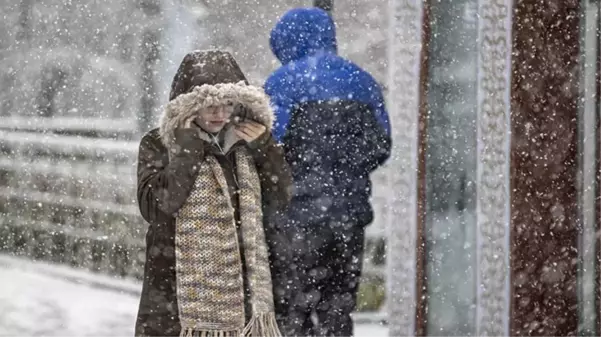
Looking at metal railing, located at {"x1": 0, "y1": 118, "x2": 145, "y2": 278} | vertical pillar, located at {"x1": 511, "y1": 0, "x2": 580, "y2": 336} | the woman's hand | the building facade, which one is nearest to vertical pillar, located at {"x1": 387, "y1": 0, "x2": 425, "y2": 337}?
the building facade

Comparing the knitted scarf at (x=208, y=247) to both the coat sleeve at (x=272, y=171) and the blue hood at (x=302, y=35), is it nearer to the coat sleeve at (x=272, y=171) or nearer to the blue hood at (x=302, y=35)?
the coat sleeve at (x=272, y=171)

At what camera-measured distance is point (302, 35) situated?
352 cm

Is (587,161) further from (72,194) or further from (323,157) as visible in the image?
(72,194)

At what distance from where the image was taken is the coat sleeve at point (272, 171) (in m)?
3.03

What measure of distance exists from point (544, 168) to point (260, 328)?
137 centimetres

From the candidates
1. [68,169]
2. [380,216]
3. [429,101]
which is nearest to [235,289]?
[429,101]

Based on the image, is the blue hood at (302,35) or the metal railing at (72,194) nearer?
the blue hood at (302,35)

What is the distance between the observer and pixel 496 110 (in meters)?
3.55

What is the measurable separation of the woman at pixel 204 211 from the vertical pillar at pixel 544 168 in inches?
42.9

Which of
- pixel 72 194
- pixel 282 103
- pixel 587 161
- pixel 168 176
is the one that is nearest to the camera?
pixel 168 176

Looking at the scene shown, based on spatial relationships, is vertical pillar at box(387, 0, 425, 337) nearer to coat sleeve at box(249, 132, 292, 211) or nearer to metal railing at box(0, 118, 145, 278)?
coat sleeve at box(249, 132, 292, 211)

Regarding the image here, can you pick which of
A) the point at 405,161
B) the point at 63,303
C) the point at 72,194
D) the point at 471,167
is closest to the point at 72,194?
the point at 72,194

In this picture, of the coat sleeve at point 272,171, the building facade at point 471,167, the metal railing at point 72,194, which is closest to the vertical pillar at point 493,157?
the building facade at point 471,167

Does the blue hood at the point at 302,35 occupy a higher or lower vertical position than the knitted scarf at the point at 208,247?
higher
